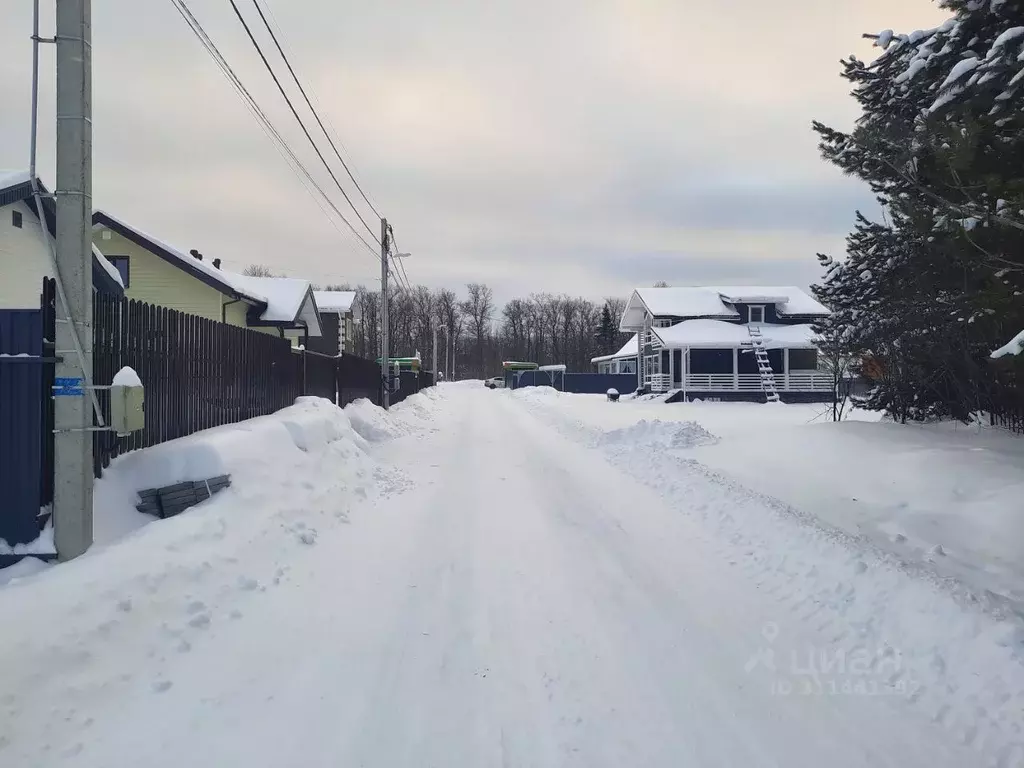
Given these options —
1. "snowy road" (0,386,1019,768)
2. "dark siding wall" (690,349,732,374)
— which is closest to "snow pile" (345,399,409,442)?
"snowy road" (0,386,1019,768)

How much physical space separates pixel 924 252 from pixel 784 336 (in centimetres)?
2859

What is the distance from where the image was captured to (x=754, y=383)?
35.5 m

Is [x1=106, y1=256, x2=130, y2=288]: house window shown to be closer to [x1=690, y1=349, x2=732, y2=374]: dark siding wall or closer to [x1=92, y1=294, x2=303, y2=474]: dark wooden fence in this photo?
[x1=92, y1=294, x2=303, y2=474]: dark wooden fence

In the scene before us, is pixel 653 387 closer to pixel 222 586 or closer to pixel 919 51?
pixel 919 51

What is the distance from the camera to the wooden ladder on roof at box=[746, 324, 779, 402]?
34.0 metres

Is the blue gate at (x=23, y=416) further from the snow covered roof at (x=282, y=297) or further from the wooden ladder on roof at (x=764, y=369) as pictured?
the wooden ladder on roof at (x=764, y=369)

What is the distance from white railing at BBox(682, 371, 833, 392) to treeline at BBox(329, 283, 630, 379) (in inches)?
1935

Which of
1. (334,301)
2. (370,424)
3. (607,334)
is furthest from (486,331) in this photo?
(370,424)

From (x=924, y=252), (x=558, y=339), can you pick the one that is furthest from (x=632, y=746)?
(x=558, y=339)

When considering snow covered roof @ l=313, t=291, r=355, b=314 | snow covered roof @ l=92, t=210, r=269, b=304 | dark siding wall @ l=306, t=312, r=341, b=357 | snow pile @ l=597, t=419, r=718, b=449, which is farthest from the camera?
snow covered roof @ l=313, t=291, r=355, b=314

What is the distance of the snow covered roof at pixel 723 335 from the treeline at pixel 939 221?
20.9 m

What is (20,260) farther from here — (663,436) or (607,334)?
(607,334)

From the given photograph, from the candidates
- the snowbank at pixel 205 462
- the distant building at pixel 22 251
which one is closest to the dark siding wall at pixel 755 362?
the snowbank at pixel 205 462

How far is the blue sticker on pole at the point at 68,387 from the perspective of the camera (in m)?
4.81
